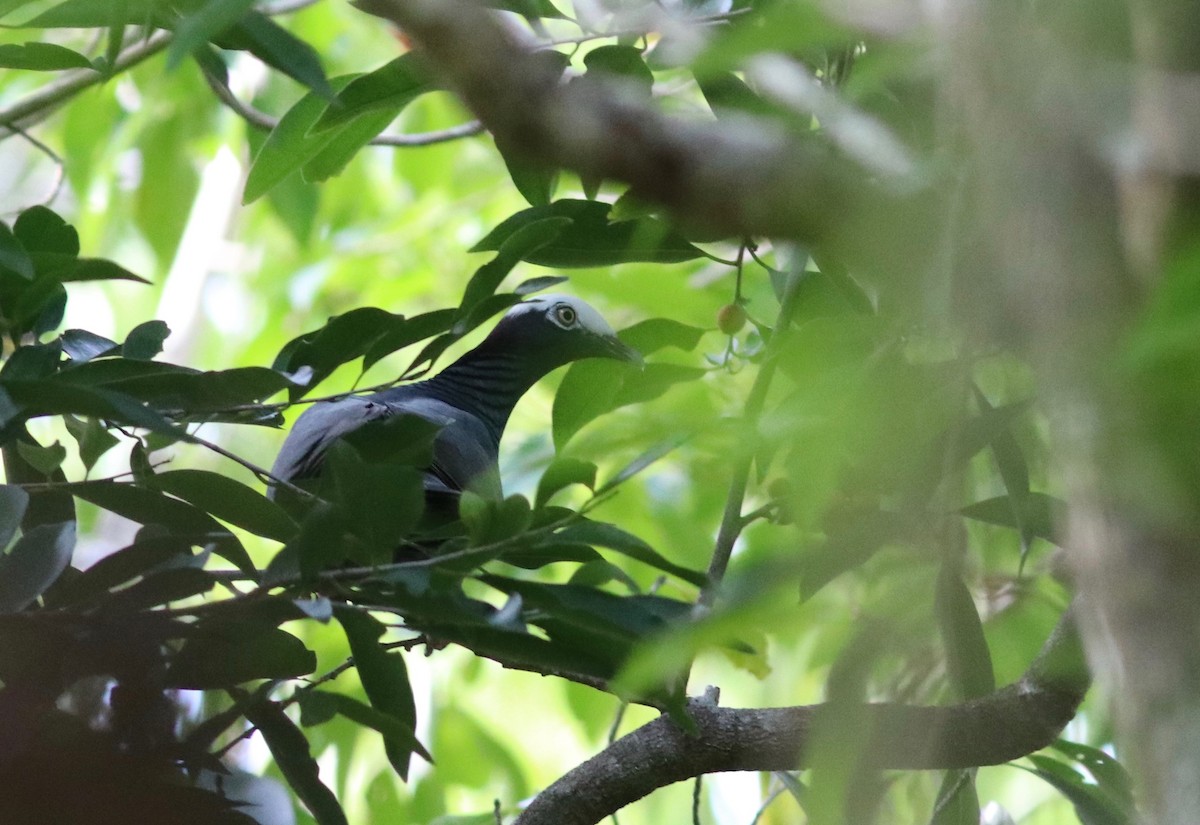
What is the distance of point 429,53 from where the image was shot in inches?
18.1

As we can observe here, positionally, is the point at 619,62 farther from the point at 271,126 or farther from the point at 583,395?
the point at 271,126

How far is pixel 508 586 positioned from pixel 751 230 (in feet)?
1.26

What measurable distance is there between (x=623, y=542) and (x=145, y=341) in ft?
1.49

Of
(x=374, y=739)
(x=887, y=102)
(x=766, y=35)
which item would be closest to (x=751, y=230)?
(x=766, y=35)

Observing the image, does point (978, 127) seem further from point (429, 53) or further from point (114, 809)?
point (114, 809)

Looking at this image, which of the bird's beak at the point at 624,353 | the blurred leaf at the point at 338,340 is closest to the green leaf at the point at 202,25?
the blurred leaf at the point at 338,340

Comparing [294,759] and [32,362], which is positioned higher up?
[32,362]

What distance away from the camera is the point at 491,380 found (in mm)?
2059

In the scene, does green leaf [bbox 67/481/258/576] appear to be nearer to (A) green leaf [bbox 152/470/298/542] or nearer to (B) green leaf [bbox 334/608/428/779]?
(A) green leaf [bbox 152/470/298/542]

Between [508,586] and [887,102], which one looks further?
[887,102]

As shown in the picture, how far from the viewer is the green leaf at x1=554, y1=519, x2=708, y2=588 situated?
714 mm

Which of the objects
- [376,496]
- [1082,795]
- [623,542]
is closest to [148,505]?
[376,496]

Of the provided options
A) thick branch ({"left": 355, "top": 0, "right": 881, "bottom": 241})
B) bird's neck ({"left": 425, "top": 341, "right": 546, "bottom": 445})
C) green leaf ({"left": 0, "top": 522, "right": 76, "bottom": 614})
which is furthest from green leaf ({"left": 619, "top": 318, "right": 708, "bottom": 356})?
bird's neck ({"left": 425, "top": 341, "right": 546, "bottom": 445})

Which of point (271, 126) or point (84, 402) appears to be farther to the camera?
point (271, 126)
